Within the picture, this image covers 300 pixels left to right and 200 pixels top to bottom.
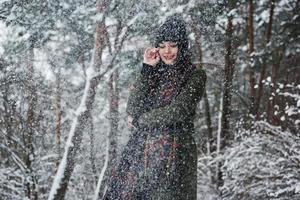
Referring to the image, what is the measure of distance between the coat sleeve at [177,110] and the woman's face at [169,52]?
0.64 feet

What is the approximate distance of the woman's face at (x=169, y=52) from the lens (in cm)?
349

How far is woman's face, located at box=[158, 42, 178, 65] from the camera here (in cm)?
349

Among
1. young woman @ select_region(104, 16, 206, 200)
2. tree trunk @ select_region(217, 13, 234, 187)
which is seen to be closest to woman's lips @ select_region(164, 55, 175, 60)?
young woman @ select_region(104, 16, 206, 200)

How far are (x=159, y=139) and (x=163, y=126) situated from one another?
87mm

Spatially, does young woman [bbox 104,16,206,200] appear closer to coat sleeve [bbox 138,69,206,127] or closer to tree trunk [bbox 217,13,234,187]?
coat sleeve [bbox 138,69,206,127]

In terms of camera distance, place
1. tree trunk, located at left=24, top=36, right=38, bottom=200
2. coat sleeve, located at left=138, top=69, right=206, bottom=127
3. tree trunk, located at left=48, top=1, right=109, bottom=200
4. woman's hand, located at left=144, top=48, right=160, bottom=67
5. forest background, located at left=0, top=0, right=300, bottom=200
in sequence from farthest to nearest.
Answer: tree trunk, located at left=24, top=36, right=38, bottom=200
forest background, located at left=0, top=0, right=300, bottom=200
tree trunk, located at left=48, top=1, right=109, bottom=200
woman's hand, located at left=144, top=48, right=160, bottom=67
coat sleeve, located at left=138, top=69, right=206, bottom=127

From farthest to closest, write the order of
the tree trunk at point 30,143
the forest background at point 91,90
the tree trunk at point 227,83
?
1. the tree trunk at point 227,83
2. the tree trunk at point 30,143
3. the forest background at point 91,90

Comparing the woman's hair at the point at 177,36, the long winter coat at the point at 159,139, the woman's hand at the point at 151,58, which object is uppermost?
the woman's hair at the point at 177,36

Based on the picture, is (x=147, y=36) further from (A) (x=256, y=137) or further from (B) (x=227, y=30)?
(A) (x=256, y=137)

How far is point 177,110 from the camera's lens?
3.33m

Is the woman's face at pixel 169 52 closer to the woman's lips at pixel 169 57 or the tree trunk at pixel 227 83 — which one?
the woman's lips at pixel 169 57

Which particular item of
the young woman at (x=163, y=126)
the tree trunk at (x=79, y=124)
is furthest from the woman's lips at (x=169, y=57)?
the tree trunk at (x=79, y=124)

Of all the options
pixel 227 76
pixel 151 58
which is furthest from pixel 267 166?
pixel 227 76

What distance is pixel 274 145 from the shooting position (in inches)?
224
